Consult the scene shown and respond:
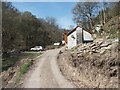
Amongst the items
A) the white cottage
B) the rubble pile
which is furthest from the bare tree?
the rubble pile

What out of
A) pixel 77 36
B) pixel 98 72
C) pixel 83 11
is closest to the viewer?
pixel 98 72

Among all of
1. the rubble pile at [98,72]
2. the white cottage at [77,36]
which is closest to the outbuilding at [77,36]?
the white cottage at [77,36]

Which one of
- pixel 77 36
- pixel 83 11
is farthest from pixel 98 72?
pixel 83 11

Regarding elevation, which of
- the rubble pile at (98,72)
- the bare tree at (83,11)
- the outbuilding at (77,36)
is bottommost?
the rubble pile at (98,72)

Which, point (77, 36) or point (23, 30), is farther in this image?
point (23, 30)

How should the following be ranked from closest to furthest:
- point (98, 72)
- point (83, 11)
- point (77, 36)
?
point (98, 72)
point (77, 36)
point (83, 11)

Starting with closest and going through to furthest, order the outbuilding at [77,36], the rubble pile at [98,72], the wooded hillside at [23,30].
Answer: the rubble pile at [98,72], the wooded hillside at [23,30], the outbuilding at [77,36]

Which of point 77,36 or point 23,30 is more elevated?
point 23,30

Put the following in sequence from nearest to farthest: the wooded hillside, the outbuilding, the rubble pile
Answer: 1. the rubble pile
2. the wooded hillside
3. the outbuilding

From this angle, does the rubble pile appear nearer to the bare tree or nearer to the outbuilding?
the outbuilding

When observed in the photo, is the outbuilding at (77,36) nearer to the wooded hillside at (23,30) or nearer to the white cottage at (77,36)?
the white cottage at (77,36)

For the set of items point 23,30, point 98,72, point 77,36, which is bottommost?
point 98,72

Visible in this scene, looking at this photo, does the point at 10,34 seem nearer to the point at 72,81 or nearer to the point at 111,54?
the point at 72,81

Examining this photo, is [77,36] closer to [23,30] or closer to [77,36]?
[77,36]
